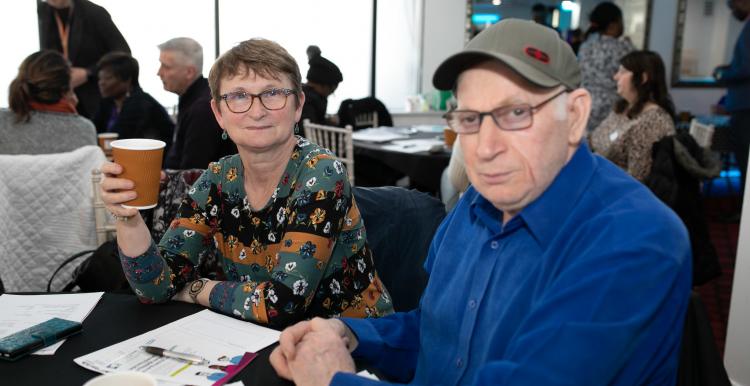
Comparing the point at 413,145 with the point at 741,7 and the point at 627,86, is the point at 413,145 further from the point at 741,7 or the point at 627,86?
the point at 741,7

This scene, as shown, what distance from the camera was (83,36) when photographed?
16.3 ft

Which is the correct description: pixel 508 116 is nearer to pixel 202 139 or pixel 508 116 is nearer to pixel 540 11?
pixel 202 139

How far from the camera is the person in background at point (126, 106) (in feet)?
12.6

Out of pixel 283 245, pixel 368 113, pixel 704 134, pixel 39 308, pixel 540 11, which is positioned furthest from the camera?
pixel 540 11

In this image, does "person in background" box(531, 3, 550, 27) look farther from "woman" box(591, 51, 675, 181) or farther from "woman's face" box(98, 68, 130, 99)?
"woman's face" box(98, 68, 130, 99)

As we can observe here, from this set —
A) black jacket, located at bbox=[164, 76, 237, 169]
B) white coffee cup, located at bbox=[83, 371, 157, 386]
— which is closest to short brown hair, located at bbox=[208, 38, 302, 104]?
white coffee cup, located at bbox=[83, 371, 157, 386]

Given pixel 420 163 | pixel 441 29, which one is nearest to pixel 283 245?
pixel 420 163

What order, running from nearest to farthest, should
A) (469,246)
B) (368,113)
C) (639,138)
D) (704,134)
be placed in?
1. (469,246)
2. (639,138)
3. (704,134)
4. (368,113)

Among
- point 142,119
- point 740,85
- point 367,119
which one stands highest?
point 740,85

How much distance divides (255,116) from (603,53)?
15.8 feet

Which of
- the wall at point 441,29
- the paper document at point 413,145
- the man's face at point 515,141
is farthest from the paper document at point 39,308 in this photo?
the wall at point 441,29

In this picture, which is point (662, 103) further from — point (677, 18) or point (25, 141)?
point (677, 18)

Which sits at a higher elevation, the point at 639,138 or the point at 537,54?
the point at 537,54

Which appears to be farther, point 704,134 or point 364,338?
point 704,134
